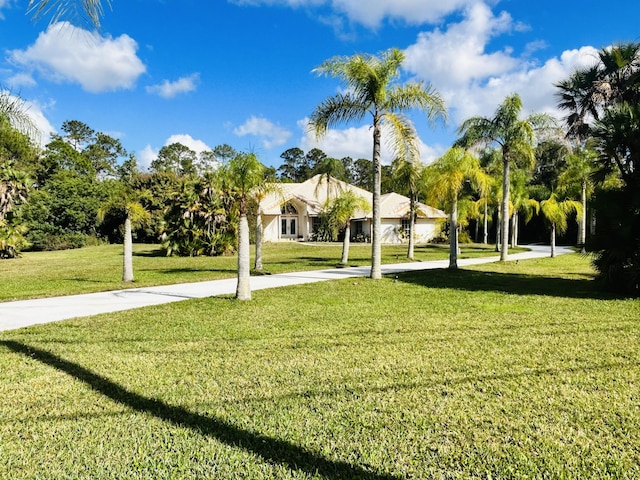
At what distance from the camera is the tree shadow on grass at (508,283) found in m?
11.0

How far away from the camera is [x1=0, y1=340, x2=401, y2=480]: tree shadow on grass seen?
308 centimetres

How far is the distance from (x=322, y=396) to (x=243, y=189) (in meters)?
6.52

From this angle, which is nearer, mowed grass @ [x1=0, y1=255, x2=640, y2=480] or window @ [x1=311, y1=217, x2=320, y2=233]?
mowed grass @ [x1=0, y1=255, x2=640, y2=480]

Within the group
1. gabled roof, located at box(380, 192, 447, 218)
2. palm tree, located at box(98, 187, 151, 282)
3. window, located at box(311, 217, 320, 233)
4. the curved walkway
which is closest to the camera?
the curved walkway

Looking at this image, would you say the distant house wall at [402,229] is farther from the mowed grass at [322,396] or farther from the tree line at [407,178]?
the mowed grass at [322,396]

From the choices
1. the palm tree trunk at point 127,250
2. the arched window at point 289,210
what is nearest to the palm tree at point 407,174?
the palm tree trunk at point 127,250

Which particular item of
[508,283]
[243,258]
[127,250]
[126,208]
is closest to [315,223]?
[508,283]

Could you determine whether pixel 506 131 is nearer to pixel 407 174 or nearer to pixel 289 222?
pixel 407 174

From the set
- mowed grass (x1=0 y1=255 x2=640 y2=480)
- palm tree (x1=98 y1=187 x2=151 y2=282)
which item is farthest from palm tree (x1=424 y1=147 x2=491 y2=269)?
palm tree (x1=98 y1=187 x2=151 y2=282)

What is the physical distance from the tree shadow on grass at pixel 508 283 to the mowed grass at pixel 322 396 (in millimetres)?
2914

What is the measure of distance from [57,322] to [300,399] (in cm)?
564

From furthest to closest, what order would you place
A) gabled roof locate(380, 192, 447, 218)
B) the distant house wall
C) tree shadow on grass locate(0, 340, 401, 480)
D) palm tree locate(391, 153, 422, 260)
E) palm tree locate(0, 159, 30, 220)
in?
the distant house wall < gabled roof locate(380, 192, 447, 218) < palm tree locate(0, 159, 30, 220) < palm tree locate(391, 153, 422, 260) < tree shadow on grass locate(0, 340, 401, 480)

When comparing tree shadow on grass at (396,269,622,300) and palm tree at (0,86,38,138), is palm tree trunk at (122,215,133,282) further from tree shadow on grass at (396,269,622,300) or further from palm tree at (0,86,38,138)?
tree shadow on grass at (396,269,622,300)

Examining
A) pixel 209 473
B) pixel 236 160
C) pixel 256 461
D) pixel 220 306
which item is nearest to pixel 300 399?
pixel 256 461
